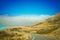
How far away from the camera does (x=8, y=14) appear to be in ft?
48.9

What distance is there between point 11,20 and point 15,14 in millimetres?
528

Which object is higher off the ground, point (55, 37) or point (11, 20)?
point (11, 20)

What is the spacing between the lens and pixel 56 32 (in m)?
14.8

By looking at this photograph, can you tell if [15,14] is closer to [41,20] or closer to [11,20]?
[11,20]

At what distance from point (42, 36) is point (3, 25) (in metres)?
2.90

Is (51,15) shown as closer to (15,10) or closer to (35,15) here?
(35,15)

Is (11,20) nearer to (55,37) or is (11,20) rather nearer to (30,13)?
(30,13)

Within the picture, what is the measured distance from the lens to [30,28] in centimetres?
1483

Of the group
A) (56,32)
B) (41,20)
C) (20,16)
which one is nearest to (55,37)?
(56,32)

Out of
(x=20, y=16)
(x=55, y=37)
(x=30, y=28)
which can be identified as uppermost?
(x=20, y=16)

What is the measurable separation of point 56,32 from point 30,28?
1.91m

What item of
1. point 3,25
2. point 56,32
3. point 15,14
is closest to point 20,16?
point 15,14

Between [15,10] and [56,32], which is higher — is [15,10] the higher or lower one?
the higher one

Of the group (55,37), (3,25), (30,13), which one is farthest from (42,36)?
(3,25)
